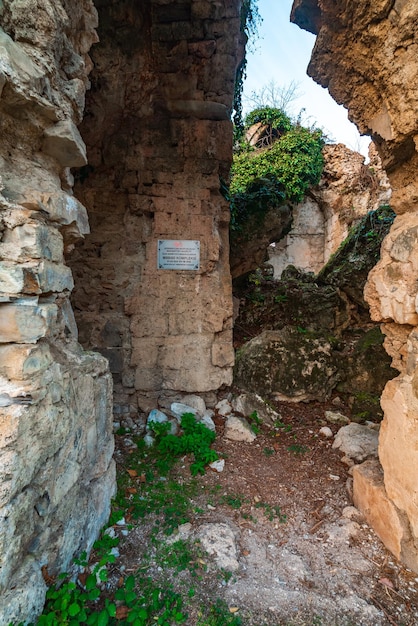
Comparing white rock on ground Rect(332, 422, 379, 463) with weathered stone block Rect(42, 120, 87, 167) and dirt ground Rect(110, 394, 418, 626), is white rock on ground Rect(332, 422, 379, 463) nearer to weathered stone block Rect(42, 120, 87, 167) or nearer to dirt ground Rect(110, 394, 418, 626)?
dirt ground Rect(110, 394, 418, 626)

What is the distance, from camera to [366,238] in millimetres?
6527

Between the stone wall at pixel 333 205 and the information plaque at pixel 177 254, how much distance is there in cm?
869

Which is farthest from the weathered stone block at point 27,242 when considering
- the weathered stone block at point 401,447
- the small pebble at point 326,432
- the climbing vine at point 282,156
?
the climbing vine at point 282,156

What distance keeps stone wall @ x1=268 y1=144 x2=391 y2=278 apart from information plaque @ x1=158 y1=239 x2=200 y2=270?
8.69m

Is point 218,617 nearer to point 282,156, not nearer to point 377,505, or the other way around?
point 377,505

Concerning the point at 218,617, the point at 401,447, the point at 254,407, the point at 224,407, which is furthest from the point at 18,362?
the point at 254,407

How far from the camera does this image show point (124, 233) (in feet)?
12.8

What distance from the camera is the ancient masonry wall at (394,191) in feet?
6.32

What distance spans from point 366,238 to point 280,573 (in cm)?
606

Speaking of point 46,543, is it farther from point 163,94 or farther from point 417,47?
point 163,94

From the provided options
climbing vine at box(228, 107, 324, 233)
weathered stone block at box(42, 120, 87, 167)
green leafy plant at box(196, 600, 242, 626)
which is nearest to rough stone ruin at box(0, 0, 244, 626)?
weathered stone block at box(42, 120, 87, 167)

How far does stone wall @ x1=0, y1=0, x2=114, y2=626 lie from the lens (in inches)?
56.2

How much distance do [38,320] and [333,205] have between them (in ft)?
40.3

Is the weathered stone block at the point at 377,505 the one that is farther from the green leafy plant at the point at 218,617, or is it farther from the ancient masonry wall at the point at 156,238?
the ancient masonry wall at the point at 156,238
